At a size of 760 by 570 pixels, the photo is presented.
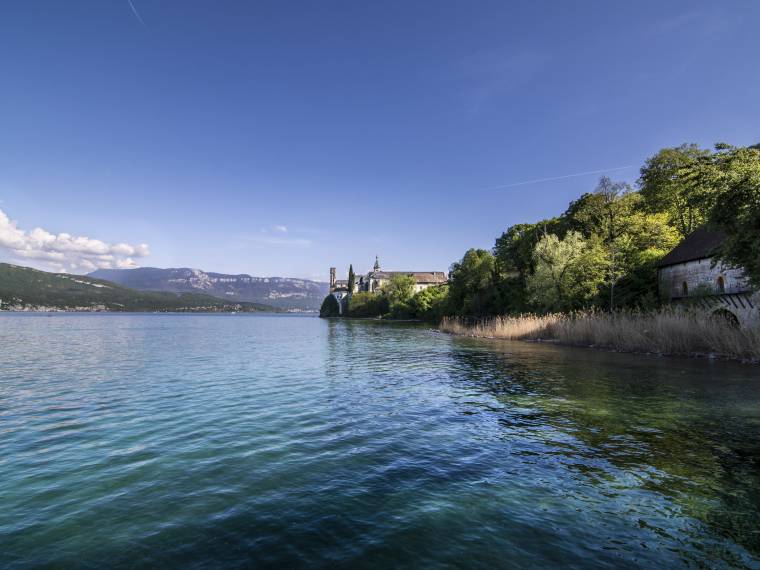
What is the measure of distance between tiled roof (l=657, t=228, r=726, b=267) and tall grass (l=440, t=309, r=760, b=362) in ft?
22.1

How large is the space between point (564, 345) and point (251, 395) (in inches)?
1202

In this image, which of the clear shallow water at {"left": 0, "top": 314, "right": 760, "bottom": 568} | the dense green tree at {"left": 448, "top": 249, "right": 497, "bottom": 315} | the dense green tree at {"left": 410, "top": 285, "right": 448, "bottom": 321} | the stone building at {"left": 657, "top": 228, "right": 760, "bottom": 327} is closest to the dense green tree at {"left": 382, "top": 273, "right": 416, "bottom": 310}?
the dense green tree at {"left": 410, "top": 285, "right": 448, "bottom": 321}

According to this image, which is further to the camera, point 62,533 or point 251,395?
point 251,395

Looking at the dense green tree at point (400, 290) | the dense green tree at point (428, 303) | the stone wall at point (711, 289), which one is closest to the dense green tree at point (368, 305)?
the dense green tree at point (400, 290)

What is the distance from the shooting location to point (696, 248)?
3641cm

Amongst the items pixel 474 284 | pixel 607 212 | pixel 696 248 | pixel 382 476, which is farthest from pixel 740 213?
pixel 474 284

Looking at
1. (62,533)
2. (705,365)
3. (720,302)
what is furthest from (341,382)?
(720,302)

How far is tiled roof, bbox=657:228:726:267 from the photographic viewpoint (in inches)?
1335

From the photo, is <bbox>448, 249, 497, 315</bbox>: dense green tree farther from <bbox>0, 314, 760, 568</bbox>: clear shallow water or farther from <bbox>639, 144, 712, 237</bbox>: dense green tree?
<bbox>0, 314, 760, 568</bbox>: clear shallow water

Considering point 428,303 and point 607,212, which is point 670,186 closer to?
point 607,212

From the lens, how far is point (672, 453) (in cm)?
920

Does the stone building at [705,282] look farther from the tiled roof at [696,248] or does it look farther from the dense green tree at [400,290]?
the dense green tree at [400,290]

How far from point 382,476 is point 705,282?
38.4 m

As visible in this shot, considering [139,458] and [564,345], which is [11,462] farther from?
[564,345]
